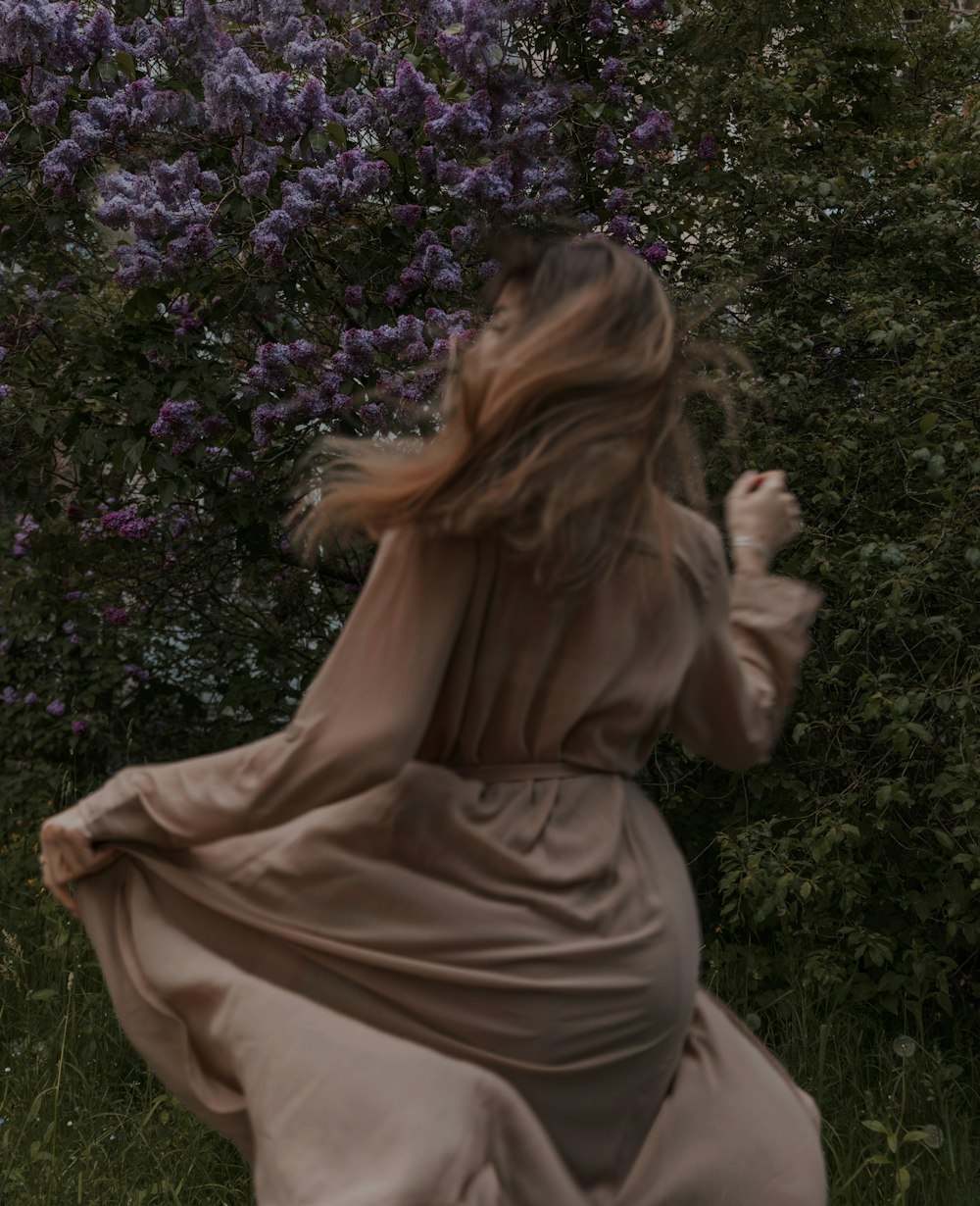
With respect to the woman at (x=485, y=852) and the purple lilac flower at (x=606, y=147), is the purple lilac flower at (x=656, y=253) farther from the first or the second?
the woman at (x=485, y=852)

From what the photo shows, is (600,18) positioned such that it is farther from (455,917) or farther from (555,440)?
(455,917)

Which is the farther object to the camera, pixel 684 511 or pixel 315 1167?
pixel 684 511

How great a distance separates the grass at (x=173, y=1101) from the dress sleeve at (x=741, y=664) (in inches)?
61.9

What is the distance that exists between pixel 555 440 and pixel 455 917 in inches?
22.6

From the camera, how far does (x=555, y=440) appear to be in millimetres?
1906

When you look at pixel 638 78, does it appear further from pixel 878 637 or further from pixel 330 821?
pixel 330 821

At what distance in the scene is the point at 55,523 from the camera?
19.2 feet

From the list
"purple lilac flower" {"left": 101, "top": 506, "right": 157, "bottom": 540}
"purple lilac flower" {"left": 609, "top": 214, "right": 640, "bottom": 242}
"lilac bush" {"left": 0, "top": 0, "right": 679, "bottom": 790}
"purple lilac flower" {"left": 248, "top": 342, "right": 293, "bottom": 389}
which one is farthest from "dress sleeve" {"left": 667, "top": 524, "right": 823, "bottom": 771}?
"purple lilac flower" {"left": 101, "top": 506, "right": 157, "bottom": 540}

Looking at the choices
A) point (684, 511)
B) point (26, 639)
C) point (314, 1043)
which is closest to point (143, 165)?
point (26, 639)

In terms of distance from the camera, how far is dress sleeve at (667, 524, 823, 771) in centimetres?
218

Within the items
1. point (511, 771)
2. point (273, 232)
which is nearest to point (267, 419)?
point (273, 232)

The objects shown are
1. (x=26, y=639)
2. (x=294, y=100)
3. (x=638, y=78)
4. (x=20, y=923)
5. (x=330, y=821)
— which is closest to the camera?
(x=330, y=821)

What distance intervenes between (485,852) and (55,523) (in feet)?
13.7

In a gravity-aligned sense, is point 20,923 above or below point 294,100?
below
